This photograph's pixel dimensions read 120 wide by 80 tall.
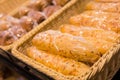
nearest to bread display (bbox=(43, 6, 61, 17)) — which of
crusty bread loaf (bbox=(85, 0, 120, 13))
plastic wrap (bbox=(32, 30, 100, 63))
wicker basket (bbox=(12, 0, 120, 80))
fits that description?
wicker basket (bbox=(12, 0, 120, 80))

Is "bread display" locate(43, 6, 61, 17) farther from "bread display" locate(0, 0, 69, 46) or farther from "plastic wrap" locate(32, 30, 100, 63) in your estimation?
"plastic wrap" locate(32, 30, 100, 63)

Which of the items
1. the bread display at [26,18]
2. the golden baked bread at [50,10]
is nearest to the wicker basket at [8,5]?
the bread display at [26,18]

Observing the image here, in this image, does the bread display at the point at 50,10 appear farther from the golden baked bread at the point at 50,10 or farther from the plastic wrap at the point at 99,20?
the plastic wrap at the point at 99,20

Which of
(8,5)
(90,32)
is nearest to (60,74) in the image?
(90,32)

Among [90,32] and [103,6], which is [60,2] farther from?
[90,32]

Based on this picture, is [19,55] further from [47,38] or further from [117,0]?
[117,0]
